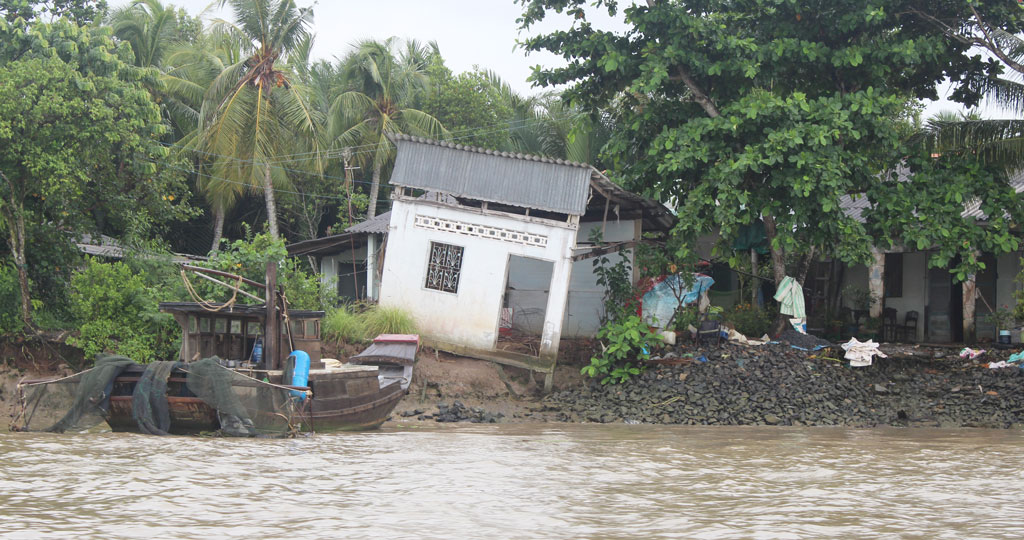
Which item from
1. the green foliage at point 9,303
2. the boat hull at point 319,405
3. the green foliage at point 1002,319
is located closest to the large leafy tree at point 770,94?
the green foliage at point 1002,319

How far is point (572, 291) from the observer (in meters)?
20.1

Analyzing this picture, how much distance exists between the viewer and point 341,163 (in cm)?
3169

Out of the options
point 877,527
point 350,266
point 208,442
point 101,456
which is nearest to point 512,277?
point 350,266

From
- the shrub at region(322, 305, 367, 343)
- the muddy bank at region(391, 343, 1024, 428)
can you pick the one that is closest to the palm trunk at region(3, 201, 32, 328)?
the shrub at region(322, 305, 367, 343)

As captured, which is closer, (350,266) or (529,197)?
(529,197)

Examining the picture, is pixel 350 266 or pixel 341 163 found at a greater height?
pixel 341 163

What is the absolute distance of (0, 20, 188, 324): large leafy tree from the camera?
1652 cm

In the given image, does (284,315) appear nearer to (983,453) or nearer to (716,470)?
(716,470)

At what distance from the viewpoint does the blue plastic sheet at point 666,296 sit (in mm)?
18469

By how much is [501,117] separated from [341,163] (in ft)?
18.4

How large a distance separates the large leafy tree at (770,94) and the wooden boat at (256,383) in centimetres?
653

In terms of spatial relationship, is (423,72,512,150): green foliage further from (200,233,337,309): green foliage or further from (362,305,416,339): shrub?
(362,305,416,339): shrub

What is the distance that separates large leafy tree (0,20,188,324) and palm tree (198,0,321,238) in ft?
20.1

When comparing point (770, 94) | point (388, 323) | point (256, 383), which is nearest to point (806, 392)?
point (770, 94)
